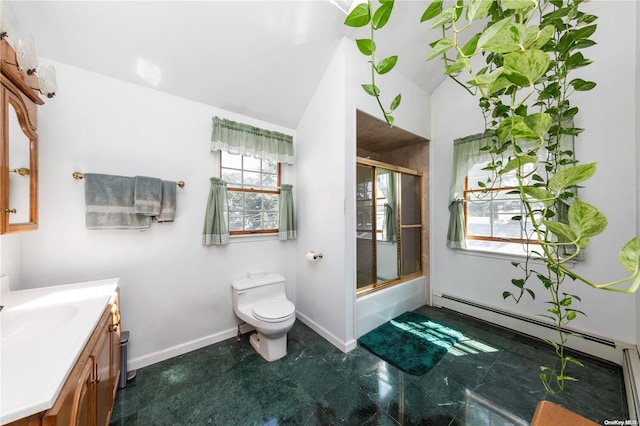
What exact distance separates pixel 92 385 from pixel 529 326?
10.6ft

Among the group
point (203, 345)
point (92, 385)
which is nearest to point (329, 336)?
point (203, 345)

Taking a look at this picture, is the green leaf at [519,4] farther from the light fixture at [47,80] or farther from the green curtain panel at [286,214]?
the green curtain panel at [286,214]

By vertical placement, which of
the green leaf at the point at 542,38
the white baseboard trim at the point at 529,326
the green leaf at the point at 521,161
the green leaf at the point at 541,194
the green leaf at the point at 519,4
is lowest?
the white baseboard trim at the point at 529,326

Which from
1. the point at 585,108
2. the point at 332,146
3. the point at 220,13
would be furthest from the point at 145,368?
the point at 585,108

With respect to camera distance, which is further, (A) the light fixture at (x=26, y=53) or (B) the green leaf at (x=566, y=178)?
(A) the light fixture at (x=26, y=53)

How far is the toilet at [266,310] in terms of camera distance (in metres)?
1.90

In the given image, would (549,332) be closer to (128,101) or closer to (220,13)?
Answer: (220,13)

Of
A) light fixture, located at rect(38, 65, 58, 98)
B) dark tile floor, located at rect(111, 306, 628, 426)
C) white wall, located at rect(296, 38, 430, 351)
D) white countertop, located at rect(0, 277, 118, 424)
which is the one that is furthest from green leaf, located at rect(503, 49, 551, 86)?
light fixture, located at rect(38, 65, 58, 98)

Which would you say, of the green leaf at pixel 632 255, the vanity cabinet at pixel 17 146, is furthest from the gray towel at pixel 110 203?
the green leaf at pixel 632 255

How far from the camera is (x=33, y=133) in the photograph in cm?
138

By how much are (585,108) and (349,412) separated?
2.97 metres

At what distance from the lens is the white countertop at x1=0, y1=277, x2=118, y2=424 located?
2.26 feet

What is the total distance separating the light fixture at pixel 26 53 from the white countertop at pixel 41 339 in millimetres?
1196

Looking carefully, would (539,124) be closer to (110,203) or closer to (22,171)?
(22,171)
